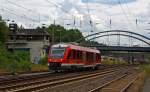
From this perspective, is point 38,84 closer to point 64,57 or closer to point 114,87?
point 114,87

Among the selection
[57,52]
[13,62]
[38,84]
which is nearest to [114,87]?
[38,84]

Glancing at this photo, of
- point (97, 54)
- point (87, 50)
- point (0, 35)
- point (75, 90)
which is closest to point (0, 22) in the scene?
point (0, 35)

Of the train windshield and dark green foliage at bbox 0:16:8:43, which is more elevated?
dark green foliage at bbox 0:16:8:43

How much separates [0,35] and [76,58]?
56.8 m

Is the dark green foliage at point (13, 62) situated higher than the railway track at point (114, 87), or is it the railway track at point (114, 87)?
the dark green foliage at point (13, 62)

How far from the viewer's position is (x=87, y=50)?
2235 inches

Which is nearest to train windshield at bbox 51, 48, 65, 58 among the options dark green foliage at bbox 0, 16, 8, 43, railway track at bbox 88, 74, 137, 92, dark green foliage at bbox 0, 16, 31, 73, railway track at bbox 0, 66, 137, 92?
dark green foliage at bbox 0, 16, 31, 73

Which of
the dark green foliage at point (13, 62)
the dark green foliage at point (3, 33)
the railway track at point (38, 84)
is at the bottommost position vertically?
the railway track at point (38, 84)

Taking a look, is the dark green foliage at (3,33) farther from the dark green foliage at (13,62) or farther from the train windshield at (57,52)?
the train windshield at (57,52)

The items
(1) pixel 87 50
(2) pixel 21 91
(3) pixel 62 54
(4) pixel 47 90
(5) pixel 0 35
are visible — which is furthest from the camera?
(5) pixel 0 35

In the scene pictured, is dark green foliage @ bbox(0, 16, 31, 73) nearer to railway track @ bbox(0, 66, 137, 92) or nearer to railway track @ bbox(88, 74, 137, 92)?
railway track @ bbox(0, 66, 137, 92)

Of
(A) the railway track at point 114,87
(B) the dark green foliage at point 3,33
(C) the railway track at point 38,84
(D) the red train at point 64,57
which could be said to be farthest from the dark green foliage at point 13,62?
(B) the dark green foliage at point 3,33

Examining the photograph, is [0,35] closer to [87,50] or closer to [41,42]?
[41,42]

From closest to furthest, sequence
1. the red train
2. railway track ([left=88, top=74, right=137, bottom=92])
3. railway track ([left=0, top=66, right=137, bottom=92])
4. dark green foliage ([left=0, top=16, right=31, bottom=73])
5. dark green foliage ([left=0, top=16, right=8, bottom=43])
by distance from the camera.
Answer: railway track ([left=0, top=66, right=137, bottom=92]) → railway track ([left=88, top=74, right=137, bottom=92]) → the red train → dark green foliage ([left=0, top=16, right=31, bottom=73]) → dark green foliage ([left=0, top=16, right=8, bottom=43])
